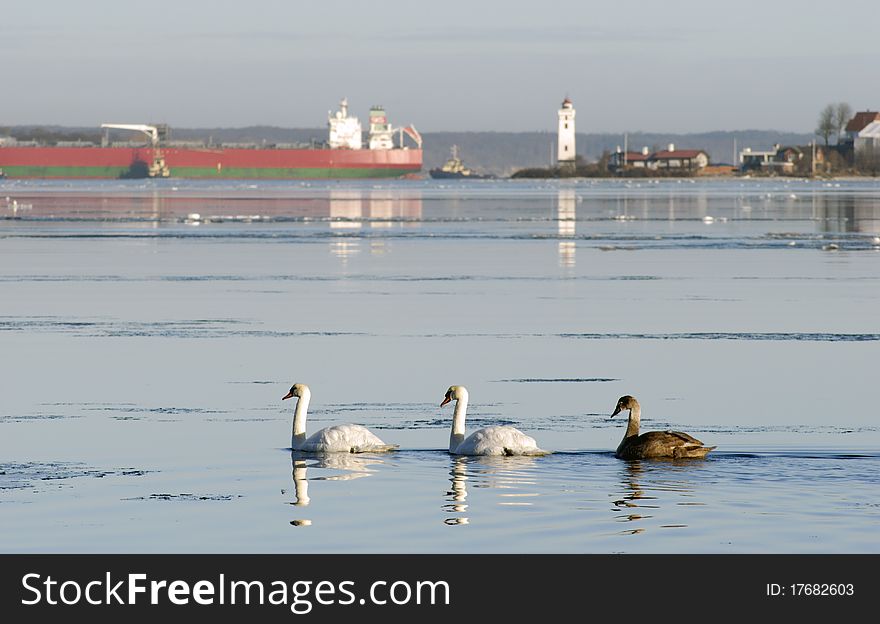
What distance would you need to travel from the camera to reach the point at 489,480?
13.0m

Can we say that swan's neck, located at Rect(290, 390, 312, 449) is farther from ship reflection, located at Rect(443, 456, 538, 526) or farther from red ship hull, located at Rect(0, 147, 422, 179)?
red ship hull, located at Rect(0, 147, 422, 179)

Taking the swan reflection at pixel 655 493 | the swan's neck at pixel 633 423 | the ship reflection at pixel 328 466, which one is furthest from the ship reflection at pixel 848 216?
the ship reflection at pixel 328 466

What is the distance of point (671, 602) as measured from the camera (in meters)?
9.31

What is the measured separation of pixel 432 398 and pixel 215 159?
16597 centimetres

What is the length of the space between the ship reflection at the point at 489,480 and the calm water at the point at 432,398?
0.03 metres

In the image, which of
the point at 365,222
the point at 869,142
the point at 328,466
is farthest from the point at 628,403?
the point at 869,142

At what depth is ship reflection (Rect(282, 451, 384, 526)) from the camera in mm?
13031

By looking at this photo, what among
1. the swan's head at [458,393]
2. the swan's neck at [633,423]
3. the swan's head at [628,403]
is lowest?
the swan's neck at [633,423]

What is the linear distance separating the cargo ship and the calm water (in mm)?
142382

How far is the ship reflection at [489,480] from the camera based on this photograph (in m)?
12.0

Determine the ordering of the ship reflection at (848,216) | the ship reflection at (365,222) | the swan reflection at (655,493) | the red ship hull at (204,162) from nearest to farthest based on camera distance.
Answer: the swan reflection at (655,493), the ship reflection at (365,222), the ship reflection at (848,216), the red ship hull at (204,162)

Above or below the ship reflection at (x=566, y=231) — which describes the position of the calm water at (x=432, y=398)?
below

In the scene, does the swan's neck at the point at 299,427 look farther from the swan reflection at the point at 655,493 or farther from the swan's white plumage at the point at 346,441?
the swan reflection at the point at 655,493

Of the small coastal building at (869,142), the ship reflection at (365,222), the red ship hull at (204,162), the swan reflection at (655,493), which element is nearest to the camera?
the swan reflection at (655,493)
